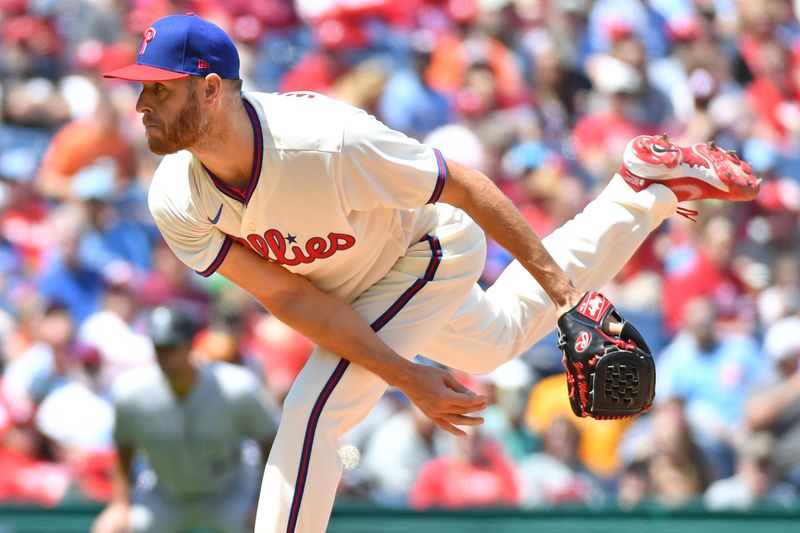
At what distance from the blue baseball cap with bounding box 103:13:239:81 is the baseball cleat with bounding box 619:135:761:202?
5.04ft

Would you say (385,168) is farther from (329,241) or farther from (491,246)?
(491,246)

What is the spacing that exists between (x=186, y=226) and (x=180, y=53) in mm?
600

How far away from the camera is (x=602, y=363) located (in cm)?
385

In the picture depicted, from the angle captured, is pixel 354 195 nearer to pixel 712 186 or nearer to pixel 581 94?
pixel 712 186

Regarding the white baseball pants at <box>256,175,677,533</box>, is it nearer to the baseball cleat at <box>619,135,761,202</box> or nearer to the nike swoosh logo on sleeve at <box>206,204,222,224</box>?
the baseball cleat at <box>619,135,761,202</box>

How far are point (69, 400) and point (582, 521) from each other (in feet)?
9.13

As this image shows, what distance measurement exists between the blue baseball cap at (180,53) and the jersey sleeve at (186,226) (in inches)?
16.9

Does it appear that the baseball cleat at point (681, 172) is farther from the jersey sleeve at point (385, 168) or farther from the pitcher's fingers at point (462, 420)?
the pitcher's fingers at point (462, 420)

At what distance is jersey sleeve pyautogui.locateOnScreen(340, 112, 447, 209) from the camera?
13.0 ft

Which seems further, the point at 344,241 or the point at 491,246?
the point at 491,246

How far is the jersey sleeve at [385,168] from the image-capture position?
13.0 ft

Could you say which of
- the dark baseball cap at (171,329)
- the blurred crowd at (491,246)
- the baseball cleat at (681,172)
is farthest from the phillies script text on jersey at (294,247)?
the blurred crowd at (491,246)

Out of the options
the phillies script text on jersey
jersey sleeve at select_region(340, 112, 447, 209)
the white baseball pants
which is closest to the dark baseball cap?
the white baseball pants

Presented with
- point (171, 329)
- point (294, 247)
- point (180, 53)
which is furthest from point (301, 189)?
point (171, 329)
